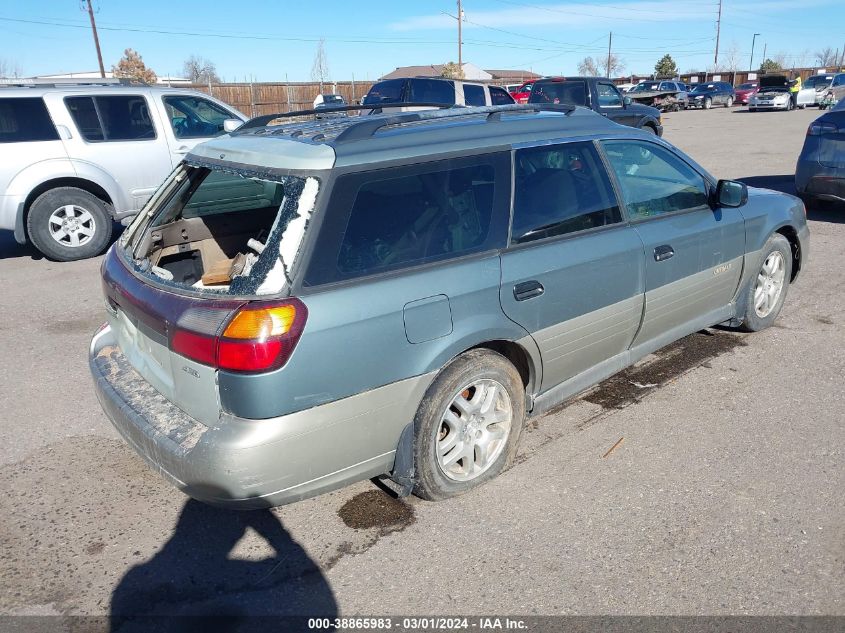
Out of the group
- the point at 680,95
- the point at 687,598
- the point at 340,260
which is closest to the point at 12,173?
the point at 340,260

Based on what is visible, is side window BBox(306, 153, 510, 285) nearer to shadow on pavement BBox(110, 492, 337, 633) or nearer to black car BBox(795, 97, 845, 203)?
shadow on pavement BBox(110, 492, 337, 633)

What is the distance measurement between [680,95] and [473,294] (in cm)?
3966

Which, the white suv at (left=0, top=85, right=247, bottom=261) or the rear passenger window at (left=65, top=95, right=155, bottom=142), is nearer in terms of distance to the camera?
the white suv at (left=0, top=85, right=247, bottom=261)

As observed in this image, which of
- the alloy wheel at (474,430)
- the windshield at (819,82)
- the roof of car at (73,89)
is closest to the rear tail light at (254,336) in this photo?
the alloy wheel at (474,430)

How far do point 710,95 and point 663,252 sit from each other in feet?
137

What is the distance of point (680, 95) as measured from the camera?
38125 mm

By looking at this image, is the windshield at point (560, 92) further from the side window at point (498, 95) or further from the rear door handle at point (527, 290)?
the rear door handle at point (527, 290)

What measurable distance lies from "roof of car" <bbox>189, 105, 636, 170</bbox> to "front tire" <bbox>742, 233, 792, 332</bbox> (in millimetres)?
1764

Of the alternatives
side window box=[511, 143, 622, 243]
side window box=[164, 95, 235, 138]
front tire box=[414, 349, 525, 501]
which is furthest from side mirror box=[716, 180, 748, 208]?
side window box=[164, 95, 235, 138]

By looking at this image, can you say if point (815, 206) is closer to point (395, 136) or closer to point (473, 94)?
point (473, 94)

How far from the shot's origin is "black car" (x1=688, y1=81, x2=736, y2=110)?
40.3 metres

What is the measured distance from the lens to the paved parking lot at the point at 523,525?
2713 millimetres

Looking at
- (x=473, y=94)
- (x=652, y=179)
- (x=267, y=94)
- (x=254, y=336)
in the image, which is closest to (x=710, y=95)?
(x=267, y=94)

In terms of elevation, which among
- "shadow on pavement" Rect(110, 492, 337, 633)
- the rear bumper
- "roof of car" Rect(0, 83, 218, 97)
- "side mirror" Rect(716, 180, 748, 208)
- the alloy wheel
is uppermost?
"roof of car" Rect(0, 83, 218, 97)
